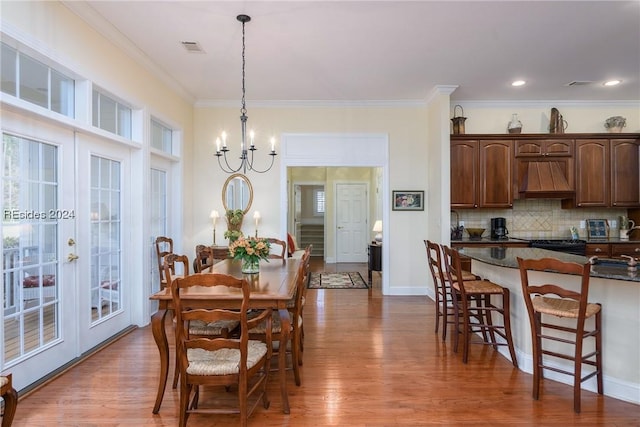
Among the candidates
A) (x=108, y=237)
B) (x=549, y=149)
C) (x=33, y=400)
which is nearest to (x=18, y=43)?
(x=108, y=237)

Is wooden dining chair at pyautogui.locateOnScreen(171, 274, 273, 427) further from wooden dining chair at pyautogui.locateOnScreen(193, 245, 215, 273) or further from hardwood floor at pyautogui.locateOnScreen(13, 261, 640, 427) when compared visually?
wooden dining chair at pyautogui.locateOnScreen(193, 245, 215, 273)

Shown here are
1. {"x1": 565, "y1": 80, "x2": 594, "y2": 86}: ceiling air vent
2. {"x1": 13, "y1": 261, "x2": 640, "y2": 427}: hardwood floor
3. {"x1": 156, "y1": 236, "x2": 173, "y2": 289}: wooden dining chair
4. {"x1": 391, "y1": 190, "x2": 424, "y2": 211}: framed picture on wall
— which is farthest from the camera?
{"x1": 391, "y1": 190, "x2": 424, "y2": 211}: framed picture on wall

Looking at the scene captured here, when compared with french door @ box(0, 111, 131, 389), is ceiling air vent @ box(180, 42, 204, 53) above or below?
above

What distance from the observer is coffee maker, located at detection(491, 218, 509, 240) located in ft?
17.1

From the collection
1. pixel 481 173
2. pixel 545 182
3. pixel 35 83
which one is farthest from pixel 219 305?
pixel 545 182

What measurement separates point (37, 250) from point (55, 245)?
17 cm

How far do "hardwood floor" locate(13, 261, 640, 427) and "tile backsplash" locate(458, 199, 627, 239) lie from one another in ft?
8.49

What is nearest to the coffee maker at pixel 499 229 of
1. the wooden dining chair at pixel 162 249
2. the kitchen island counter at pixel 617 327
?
the kitchen island counter at pixel 617 327

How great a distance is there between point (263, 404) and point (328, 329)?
5.10ft

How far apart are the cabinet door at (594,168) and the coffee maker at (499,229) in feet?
3.47

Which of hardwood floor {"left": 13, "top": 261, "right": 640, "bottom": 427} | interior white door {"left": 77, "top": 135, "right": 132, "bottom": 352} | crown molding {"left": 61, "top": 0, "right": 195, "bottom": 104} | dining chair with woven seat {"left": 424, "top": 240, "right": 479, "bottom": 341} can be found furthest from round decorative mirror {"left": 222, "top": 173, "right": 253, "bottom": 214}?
dining chair with woven seat {"left": 424, "top": 240, "right": 479, "bottom": 341}

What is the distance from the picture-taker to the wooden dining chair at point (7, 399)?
1.60 m

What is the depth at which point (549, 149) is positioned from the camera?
5059mm

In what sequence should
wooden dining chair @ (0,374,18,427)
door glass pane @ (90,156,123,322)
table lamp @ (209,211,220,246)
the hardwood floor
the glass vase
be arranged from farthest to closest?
table lamp @ (209,211,220,246)
door glass pane @ (90,156,123,322)
the glass vase
the hardwood floor
wooden dining chair @ (0,374,18,427)
